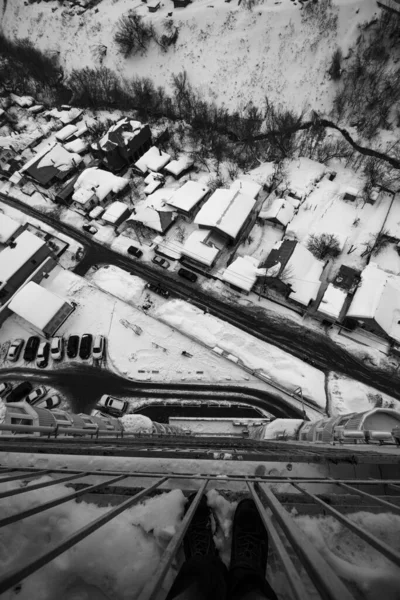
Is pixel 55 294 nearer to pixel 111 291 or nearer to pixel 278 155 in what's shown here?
pixel 111 291

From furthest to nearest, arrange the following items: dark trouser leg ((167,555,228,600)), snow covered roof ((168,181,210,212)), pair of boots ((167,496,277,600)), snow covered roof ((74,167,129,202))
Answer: snow covered roof ((74,167,129,202)) → snow covered roof ((168,181,210,212)) → pair of boots ((167,496,277,600)) → dark trouser leg ((167,555,228,600))

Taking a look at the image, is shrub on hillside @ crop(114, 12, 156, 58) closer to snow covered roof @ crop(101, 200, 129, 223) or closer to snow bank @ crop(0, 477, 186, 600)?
snow covered roof @ crop(101, 200, 129, 223)

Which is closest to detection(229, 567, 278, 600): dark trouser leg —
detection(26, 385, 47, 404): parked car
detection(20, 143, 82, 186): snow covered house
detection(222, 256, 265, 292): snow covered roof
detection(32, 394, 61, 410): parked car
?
detection(32, 394, 61, 410): parked car

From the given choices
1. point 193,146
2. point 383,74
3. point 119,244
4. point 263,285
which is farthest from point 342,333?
point 383,74

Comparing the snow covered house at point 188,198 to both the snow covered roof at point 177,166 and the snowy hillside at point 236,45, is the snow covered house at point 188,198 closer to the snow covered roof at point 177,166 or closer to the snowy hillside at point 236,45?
the snow covered roof at point 177,166

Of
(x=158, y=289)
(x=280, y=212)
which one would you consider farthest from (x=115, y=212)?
(x=280, y=212)

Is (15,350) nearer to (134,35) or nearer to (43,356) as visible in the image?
(43,356)
